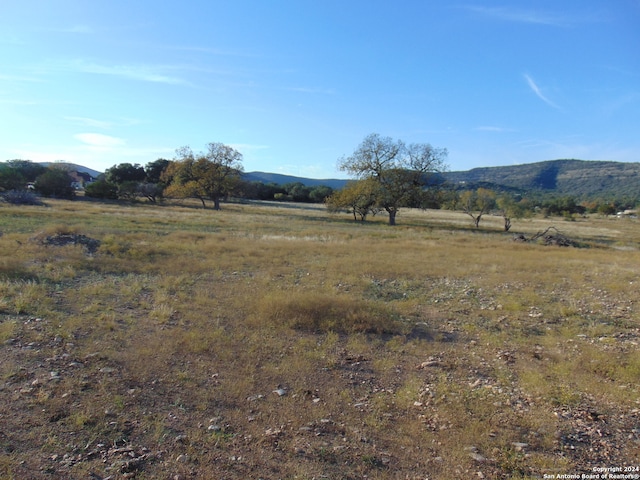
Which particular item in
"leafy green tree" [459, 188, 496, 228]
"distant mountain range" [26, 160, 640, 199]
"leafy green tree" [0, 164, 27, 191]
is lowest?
"leafy green tree" [459, 188, 496, 228]

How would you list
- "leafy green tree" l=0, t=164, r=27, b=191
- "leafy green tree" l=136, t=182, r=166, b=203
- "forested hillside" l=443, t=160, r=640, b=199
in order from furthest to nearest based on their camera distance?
"forested hillside" l=443, t=160, r=640, b=199
"leafy green tree" l=136, t=182, r=166, b=203
"leafy green tree" l=0, t=164, r=27, b=191

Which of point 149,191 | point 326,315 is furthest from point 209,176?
point 326,315

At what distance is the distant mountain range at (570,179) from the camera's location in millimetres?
154250

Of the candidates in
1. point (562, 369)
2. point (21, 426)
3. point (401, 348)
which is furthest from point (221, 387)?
point (562, 369)

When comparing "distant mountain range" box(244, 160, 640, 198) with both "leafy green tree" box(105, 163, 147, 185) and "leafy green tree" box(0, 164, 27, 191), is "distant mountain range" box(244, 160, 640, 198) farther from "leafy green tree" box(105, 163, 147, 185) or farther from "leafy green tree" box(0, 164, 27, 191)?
"leafy green tree" box(0, 164, 27, 191)

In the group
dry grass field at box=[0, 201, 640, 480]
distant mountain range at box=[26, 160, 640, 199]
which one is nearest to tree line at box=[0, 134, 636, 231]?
dry grass field at box=[0, 201, 640, 480]

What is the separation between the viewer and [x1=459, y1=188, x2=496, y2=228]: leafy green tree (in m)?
48.5

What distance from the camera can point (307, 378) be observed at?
602 centimetres

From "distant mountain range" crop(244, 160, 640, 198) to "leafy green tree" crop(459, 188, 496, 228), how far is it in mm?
97557

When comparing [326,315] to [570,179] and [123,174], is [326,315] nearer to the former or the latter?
[123,174]

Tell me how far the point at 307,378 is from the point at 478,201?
158 feet

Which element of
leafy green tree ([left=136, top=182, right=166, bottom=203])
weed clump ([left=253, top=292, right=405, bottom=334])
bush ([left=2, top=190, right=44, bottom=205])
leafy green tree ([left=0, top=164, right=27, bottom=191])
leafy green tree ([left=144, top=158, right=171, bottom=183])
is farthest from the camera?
leafy green tree ([left=144, top=158, right=171, bottom=183])

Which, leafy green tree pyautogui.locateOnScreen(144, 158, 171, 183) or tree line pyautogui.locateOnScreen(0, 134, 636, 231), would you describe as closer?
tree line pyautogui.locateOnScreen(0, 134, 636, 231)

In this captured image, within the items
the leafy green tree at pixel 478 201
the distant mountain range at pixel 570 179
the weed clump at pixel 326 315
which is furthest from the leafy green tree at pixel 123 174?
the distant mountain range at pixel 570 179
